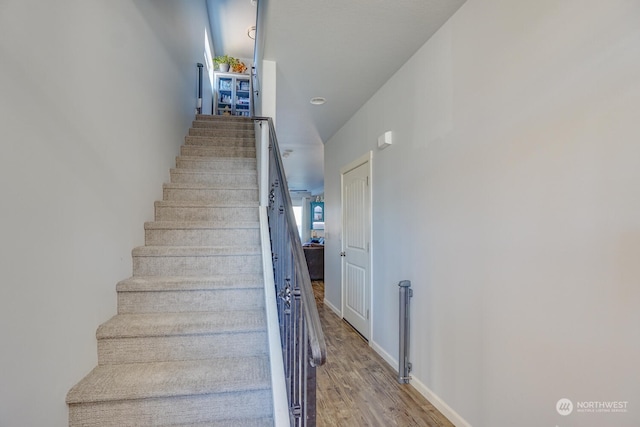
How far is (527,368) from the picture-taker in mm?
1479

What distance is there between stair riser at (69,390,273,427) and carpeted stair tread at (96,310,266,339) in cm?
33

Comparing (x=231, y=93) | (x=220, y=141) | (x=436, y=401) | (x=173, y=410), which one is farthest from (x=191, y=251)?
(x=231, y=93)

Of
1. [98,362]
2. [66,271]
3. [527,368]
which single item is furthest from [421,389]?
[66,271]

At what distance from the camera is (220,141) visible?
12.9ft

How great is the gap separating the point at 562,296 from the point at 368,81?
90.7 inches

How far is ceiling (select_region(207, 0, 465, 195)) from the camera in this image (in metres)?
1.96

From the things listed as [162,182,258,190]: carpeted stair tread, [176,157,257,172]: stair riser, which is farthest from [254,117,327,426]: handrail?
[176,157,257,172]: stair riser

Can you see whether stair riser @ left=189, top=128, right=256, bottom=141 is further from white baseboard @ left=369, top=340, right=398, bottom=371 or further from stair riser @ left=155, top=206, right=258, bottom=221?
white baseboard @ left=369, top=340, right=398, bottom=371

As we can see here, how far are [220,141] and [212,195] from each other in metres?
1.19

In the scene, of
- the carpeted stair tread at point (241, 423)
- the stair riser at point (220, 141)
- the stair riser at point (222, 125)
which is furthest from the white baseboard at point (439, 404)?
the stair riser at point (222, 125)

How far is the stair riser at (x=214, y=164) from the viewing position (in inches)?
132

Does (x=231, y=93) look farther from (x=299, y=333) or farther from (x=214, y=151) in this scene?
(x=299, y=333)

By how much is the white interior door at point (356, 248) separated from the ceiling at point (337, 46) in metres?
0.81

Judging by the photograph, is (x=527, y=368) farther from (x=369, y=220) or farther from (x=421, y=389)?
(x=369, y=220)
